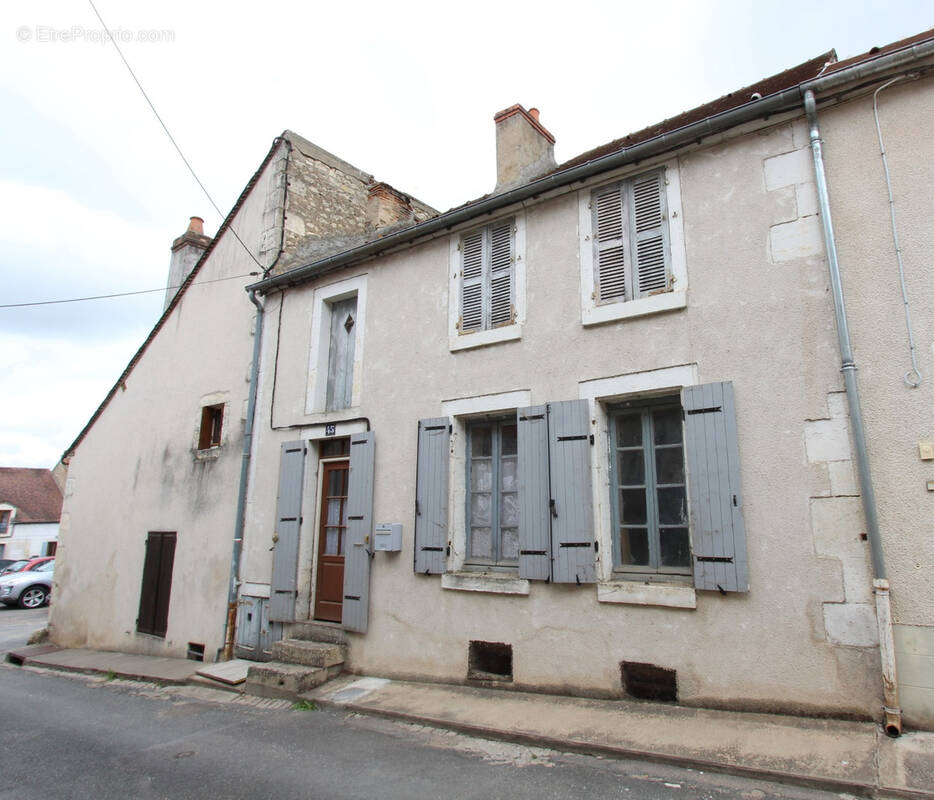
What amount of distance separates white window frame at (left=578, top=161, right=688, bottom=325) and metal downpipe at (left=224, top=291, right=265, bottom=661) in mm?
4717

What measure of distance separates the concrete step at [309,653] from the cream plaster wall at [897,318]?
4.73 m

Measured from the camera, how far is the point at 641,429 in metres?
5.14

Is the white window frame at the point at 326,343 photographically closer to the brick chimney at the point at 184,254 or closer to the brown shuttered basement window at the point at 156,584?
the brown shuttered basement window at the point at 156,584

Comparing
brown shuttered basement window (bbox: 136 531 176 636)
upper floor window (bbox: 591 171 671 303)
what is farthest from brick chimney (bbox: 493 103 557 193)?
brown shuttered basement window (bbox: 136 531 176 636)

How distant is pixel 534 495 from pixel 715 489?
1.50m

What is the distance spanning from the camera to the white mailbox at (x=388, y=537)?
6168 millimetres

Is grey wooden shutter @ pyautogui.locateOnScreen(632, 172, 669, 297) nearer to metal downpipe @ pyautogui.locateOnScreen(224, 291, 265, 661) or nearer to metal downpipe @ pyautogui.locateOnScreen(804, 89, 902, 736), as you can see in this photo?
metal downpipe @ pyautogui.locateOnScreen(804, 89, 902, 736)

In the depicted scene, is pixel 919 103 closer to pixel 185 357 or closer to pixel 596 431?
pixel 596 431

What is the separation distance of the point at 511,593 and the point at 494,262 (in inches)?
124

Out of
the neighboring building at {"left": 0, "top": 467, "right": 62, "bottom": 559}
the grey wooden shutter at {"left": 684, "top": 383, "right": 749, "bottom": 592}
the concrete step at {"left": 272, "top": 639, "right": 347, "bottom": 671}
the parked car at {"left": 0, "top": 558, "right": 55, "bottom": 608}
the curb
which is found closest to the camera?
the curb

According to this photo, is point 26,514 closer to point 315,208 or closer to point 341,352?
point 315,208

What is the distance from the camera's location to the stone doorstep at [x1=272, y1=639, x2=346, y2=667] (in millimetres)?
6148

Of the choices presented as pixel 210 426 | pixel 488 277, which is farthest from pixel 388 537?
pixel 210 426

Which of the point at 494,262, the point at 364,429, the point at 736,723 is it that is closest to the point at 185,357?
the point at 364,429
